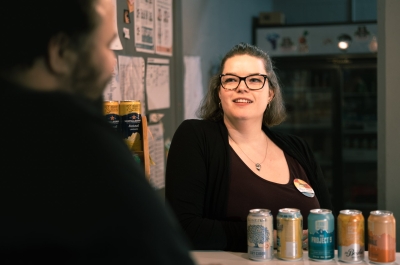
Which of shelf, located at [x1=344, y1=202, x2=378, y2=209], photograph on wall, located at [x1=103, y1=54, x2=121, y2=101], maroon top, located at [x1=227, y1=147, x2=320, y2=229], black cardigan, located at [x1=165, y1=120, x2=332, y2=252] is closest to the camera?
black cardigan, located at [x1=165, y1=120, x2=332, y2=252]

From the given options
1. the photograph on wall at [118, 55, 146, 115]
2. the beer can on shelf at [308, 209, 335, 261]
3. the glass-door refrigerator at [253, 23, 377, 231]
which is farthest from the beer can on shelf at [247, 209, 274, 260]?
the glass-door refrigerator at [253, 23, 377, 231]

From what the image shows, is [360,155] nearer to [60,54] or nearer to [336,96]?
[336,96]

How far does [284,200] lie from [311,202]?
12 cm

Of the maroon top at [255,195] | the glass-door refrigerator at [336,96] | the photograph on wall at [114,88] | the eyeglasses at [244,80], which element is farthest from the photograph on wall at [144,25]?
the glass-door refrigerator at [336,96]

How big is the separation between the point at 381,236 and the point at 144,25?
74.7 inches

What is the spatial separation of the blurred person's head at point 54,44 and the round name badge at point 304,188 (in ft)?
5.49

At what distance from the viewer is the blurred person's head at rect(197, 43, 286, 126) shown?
2279 millimetres

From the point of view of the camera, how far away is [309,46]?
575 centimetres

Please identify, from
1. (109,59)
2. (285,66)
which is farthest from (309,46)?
(109,59)

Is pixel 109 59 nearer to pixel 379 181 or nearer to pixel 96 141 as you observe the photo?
pixel 96 141

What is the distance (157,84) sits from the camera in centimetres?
328

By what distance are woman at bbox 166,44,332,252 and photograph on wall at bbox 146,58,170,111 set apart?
832mm

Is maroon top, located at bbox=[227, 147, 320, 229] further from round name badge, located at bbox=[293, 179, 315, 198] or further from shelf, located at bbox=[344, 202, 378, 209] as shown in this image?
shelf, located at bbox=[344, 202, 378, 209]

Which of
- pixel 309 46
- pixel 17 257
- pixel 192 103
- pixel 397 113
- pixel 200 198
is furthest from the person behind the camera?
pixel 309 46
